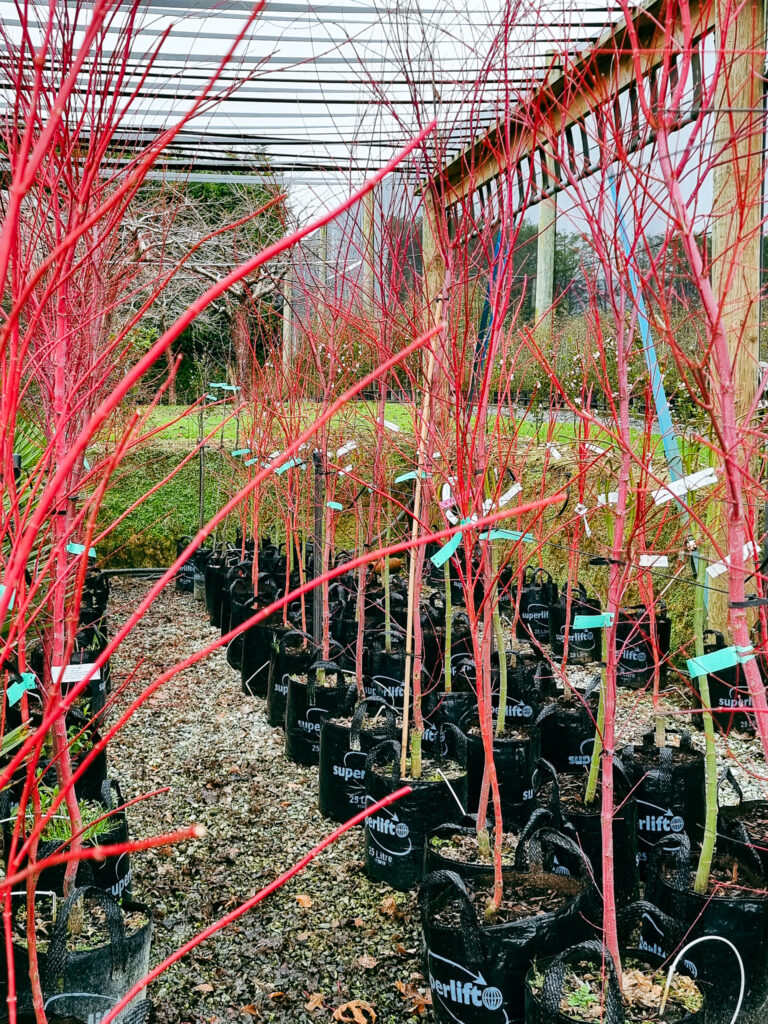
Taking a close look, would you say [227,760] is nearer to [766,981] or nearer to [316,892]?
[316,892]

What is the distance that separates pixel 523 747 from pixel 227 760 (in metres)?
1.63

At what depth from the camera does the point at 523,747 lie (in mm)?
3041

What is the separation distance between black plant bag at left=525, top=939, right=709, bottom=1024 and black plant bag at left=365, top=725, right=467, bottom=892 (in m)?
0.91

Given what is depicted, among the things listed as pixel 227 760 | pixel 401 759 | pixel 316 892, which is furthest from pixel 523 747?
pixel 227 760

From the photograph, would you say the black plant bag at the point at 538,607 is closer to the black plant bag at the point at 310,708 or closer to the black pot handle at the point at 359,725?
the black plant bag at the point at 310,708

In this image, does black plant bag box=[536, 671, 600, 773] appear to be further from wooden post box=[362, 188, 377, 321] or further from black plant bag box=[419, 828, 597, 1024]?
wooden post box=[362, 188, 377, 321]

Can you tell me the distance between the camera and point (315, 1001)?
2328mm

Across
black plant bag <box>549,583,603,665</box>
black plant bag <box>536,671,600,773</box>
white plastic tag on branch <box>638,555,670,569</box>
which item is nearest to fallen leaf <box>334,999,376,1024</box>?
black plant bag <box>536,671,600,773</box>

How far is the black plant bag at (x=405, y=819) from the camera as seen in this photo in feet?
9.23

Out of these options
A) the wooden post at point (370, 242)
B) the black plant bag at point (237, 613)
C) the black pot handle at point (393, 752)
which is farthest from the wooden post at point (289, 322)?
the black pot handle at point (393, 752)

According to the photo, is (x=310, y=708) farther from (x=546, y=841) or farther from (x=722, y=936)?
(x=722, y=936)

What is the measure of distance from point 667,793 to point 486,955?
3.45ft

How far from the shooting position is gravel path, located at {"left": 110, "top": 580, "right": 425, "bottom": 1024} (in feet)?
7.77

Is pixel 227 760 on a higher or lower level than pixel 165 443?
lower
